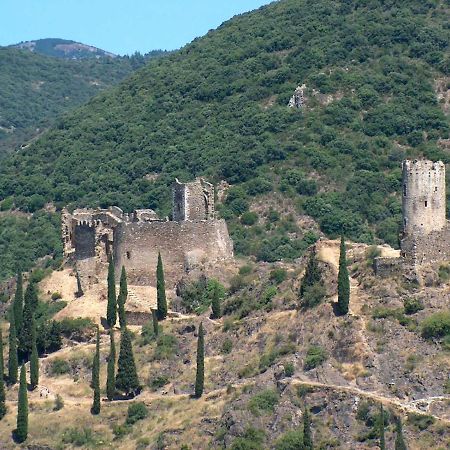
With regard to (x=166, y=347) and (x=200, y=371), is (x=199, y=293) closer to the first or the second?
(x=166, y=347)

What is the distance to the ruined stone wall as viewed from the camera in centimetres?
7906

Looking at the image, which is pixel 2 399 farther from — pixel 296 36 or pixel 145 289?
pixel 296 36

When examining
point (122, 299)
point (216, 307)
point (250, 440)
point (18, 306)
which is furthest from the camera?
point (18, 306)

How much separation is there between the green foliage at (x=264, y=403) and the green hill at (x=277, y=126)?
3128cm

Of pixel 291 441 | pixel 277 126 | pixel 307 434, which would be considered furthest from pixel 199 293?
pixel 277 126

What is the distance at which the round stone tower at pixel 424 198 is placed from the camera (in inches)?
2746

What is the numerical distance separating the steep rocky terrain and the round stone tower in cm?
235

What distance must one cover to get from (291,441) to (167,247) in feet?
56.0

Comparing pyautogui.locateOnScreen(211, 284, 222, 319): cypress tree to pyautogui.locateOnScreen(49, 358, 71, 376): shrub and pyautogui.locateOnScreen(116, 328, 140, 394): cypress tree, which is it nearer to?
pyautogui.locateOnScreen(116, 328, 140, 394): cypress tree

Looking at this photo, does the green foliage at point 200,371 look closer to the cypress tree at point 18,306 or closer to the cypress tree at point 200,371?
the cypress tree at point 200,371

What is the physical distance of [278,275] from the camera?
3024 inches

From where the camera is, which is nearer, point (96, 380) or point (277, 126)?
point (96, 380)

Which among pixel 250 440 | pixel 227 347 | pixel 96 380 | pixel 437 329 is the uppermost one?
pixel 437 329

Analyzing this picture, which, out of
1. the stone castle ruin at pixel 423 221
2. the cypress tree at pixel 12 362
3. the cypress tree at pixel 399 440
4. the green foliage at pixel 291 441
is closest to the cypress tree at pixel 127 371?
the cypress tree at pixel 12 362
